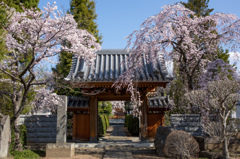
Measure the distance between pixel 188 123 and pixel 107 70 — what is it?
15.4 ft

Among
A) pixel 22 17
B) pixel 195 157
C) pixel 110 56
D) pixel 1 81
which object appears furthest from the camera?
pixel 110 56

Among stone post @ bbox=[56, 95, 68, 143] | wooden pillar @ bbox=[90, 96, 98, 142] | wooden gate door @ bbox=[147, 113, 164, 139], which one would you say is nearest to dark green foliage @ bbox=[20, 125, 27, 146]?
stone post @ bbox=[56, 95, 68, 143]

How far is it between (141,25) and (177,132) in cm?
417

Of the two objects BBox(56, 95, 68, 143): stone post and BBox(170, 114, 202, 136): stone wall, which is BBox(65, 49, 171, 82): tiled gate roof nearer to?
BBox(56, 95, 68, 143): stone post

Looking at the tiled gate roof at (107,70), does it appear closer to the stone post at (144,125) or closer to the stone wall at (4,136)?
the stone post at (144,125)

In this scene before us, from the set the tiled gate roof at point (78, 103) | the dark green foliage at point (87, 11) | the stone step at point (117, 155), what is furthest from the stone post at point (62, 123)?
the dark green foliage at point (87, 11)

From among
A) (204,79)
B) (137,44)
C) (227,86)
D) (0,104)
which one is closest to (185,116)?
(204,79)

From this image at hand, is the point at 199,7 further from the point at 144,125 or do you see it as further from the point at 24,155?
the point at 24,155

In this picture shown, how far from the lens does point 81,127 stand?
11.0 m

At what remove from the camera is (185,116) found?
30.1ft

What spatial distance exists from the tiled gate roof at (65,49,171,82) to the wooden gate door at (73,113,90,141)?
2232 millimetres

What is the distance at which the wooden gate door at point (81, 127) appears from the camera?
35.8 feet

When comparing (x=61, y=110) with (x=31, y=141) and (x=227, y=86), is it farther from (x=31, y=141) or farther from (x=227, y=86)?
(x=227, y=86)

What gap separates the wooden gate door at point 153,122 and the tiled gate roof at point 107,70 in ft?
7.77
